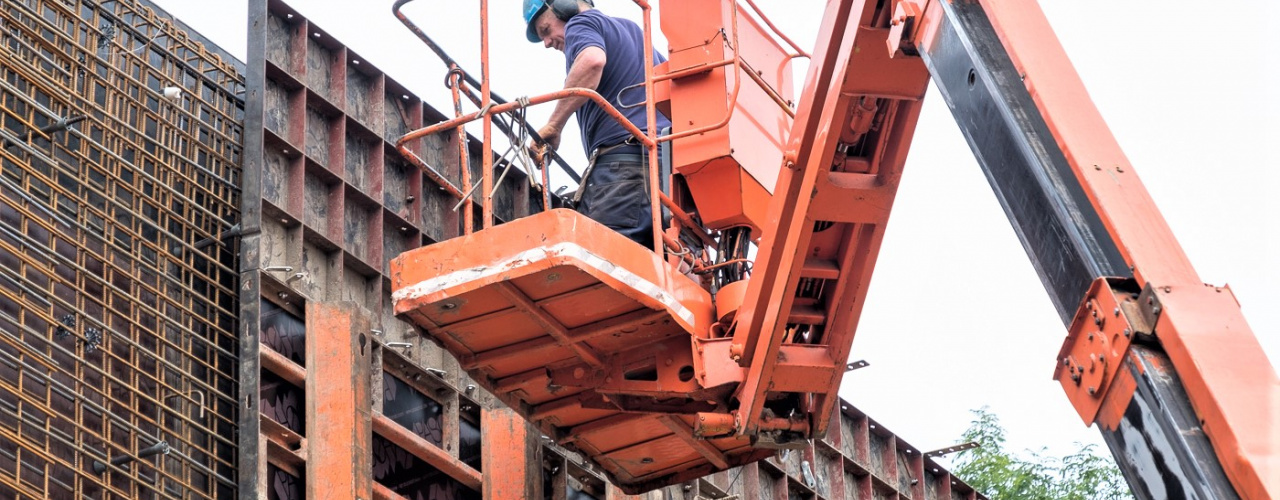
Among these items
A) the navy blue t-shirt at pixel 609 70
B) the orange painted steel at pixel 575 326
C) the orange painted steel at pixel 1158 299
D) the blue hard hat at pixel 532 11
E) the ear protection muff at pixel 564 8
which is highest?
the blue hard hat at pixel 532 11

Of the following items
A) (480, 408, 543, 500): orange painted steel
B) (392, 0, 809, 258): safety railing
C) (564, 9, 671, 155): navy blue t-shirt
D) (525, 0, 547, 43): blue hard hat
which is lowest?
(480, 408, 543, 500): orange painted steel

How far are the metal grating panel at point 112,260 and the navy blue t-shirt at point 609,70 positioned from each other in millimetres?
2437

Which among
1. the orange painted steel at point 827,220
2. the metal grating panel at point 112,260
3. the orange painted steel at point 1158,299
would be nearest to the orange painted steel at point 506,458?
the metal grating panel at point 112,260

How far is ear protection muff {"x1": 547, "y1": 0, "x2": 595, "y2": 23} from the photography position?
12656 millimetres

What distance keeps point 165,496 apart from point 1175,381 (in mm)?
6964

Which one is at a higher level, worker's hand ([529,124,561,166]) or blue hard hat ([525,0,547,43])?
blue hard hat ([525,0,547,43])

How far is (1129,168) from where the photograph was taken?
648cm

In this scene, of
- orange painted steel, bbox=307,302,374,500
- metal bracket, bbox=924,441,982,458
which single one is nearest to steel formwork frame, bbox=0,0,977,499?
orange painted steel, bbox=307,302,374,500

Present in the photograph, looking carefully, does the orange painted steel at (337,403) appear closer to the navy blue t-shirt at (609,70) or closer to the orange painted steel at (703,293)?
the orange painted steel at (703,293)

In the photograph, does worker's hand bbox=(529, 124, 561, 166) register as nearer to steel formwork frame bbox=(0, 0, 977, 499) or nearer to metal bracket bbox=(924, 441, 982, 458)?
steel formwork frame bbox=(0, 0, 977, 499)

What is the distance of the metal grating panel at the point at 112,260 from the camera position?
10680 millimetres

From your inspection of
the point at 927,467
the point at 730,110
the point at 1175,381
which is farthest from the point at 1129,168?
the point at 927,467

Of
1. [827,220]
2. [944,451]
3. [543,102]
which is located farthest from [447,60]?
[944,451]

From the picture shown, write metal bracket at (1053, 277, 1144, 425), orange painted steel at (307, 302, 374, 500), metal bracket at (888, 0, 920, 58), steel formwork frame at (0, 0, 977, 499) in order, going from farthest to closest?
orange painted steel at (307, 302, 374, 500) → steel formwork frame at (0, 0, 977, 499) → metal bracket at (888, 0, 920, 58) → metal bracket at (1053, 277, 1144, 425)
